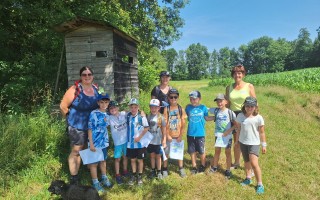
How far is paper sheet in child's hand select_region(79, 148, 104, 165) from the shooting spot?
15.5 feet

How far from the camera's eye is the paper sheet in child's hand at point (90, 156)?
473 centimetres

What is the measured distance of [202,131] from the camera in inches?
221

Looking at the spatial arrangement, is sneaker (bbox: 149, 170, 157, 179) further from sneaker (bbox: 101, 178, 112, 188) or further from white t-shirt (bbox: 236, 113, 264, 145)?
white t-shirt (bbox: 236, 113, 264, 145)

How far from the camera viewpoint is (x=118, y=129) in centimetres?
522

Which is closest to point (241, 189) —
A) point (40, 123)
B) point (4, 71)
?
point (40, 123)

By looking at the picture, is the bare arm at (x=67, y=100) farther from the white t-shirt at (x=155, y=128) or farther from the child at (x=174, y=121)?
the child at (x=174, y=121)

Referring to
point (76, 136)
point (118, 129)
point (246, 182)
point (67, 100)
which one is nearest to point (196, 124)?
point (246, 182)

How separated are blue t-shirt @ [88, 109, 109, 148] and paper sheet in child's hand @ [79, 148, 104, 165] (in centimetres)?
13

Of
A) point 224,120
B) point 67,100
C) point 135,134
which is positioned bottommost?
point 135,134

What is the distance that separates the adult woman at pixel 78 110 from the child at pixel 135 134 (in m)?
0.83

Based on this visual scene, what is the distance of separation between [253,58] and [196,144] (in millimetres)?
116502

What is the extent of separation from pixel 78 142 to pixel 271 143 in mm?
6046

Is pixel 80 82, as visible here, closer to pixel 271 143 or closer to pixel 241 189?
pixel 241 189

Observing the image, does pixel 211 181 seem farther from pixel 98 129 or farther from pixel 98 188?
pixel 98 129
